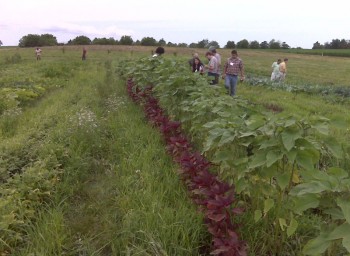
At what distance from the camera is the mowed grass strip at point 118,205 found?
9.64ft

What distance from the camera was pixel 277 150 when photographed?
2.42m

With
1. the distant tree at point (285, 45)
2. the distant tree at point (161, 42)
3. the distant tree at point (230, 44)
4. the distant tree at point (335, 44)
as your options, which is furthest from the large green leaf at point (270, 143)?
the distant tree at point (335, 44)

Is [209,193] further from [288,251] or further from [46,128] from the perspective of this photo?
[46,128]

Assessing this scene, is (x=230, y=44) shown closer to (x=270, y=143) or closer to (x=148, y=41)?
(x=148, y=41)

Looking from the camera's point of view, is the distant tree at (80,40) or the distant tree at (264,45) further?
the distant tree at (264,45)

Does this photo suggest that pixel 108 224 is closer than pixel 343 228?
No

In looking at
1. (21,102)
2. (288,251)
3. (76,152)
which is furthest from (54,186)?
(21,102)

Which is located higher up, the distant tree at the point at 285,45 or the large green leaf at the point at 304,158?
the distant tree at the point at 285,45

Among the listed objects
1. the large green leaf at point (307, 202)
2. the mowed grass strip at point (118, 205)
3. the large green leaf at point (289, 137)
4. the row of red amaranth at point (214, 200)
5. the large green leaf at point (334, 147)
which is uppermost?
the large green leaf at point (289, 137)

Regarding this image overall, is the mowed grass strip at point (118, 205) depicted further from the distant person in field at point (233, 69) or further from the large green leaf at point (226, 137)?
the distant person in field at point (233, 69)

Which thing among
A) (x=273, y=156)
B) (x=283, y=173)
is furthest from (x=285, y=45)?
(x=273, y=156)

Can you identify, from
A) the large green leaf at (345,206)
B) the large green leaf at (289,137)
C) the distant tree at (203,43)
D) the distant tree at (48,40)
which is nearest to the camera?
the large green leaf at (345,206)

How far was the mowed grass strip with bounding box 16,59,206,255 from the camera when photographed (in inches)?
116

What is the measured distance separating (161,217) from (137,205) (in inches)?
16.8
